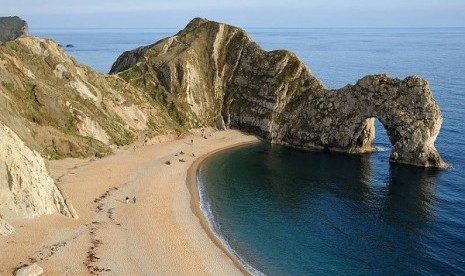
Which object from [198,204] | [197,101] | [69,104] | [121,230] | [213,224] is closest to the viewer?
[121,230]

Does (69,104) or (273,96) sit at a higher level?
(273,96)

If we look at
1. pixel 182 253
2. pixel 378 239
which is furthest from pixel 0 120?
pixel 378 239

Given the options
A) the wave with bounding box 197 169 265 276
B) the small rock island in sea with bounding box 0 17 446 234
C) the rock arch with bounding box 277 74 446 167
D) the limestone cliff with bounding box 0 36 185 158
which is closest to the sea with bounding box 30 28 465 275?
the wave with bounding box 197 169 265 276

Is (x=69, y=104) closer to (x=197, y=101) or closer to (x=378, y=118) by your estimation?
(x=197, y=101)

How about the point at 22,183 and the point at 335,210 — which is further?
the point at 335,210

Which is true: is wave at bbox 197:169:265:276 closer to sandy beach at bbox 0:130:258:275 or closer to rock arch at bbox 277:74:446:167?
sandy beach at bbox 0:130:258:275

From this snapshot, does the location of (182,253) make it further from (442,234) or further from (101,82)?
(101,82)

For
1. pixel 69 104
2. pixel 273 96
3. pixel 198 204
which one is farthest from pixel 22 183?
pixel 273 96

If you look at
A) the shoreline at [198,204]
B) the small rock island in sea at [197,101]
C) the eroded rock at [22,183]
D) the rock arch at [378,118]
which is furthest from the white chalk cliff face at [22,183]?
the rock arch at [378,118]
